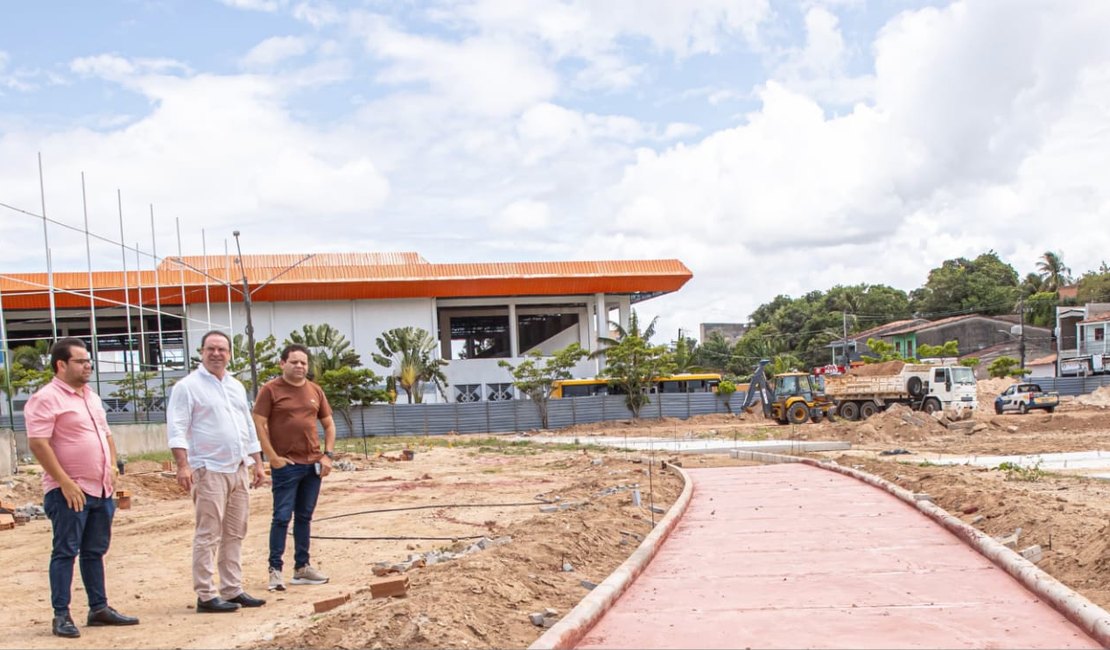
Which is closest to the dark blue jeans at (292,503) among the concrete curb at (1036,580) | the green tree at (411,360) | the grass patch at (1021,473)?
the concrete curb at (1036,580)

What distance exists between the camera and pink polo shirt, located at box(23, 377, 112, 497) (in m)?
6.39

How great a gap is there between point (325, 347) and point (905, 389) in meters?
28.1

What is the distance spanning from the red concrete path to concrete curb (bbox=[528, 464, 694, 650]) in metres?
0.07

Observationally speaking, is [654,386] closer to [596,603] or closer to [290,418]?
[290,418]

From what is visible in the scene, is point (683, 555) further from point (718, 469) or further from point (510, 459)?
point (510, 459)

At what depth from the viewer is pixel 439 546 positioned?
416 inches

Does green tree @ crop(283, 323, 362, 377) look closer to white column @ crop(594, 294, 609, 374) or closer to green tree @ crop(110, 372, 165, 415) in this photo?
green tree @ crop(110, 372, 165, 415)

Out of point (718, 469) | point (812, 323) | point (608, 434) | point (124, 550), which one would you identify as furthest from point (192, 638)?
point (812, 323)

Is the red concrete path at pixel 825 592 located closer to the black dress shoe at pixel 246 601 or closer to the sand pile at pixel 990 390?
the black dress shoe at pixel 246 601

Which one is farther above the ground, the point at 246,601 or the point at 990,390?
the point at 246,601

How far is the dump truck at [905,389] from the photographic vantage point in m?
38.7

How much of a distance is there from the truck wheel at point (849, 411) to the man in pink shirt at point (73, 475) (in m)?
36.0

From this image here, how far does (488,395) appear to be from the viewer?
5797cm

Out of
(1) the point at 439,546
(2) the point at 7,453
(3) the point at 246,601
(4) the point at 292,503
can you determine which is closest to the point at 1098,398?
(2) the point at 7,453
